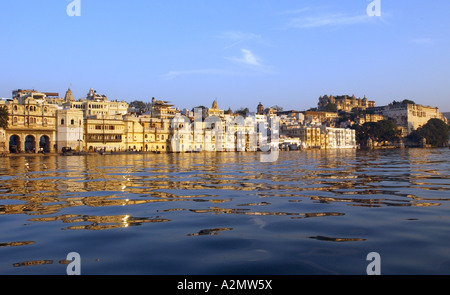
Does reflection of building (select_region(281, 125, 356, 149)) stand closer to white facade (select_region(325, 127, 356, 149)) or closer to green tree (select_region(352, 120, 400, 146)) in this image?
white facade (select_region(325, 127, 356, 149))

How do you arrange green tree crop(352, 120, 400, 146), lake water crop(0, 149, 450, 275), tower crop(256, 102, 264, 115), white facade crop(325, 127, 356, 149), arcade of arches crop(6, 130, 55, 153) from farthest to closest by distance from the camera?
tower crop(256, 102, 264, 115) < green tree crop(352, 120, 400, 146) < white facade crop(325, 127, 356, 149) < arcade of arches crop(6, 130, 55, 153) < lake water crop(0, 149, 450, 275)

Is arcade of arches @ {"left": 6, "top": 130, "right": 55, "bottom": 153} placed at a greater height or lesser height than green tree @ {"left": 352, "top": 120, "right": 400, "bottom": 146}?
lesser

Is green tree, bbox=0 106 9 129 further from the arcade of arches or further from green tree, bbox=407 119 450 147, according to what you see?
green tree, bbox=407 119 450 147

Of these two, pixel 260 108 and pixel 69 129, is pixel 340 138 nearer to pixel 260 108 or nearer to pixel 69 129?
pixel 260 108

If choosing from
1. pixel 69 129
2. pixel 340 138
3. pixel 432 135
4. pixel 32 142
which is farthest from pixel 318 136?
pixel 32 142

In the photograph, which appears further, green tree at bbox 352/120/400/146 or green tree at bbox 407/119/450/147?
green tree at bbox 407/119/450/147

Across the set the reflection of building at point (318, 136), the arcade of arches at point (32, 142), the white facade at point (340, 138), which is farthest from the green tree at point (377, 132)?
the arcade of arches at point (32, 142)

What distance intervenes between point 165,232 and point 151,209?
2.56 meters

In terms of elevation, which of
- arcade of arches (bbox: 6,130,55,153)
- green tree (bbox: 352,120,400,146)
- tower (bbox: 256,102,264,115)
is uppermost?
tower (bbox: 256,102,264,115)

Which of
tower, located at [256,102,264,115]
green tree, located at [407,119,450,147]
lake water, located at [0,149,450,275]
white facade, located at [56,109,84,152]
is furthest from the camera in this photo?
tower, located at [256,102,264,115]

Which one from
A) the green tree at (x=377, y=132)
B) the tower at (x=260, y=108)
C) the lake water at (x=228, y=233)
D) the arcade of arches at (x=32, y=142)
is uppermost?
the tower at (x=260, y=108)

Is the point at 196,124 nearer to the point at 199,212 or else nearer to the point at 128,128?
the point at 128,128

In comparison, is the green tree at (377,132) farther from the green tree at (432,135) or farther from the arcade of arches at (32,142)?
the arcade of arches at (32,142)

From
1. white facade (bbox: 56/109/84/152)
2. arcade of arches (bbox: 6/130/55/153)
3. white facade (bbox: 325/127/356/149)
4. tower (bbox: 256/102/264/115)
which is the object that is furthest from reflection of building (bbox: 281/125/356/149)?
arcade of arches (bbox: 6/130/55/153)
